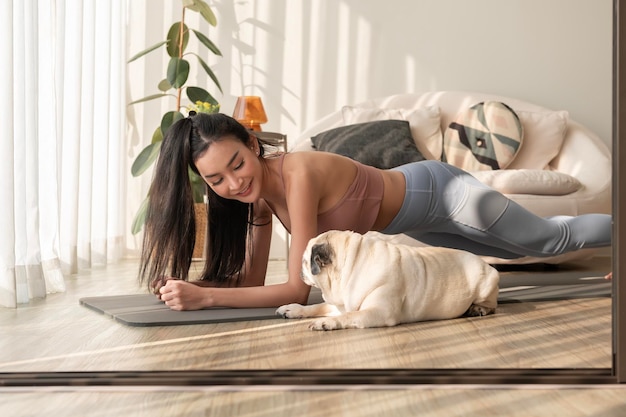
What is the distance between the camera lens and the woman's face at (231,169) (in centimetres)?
236

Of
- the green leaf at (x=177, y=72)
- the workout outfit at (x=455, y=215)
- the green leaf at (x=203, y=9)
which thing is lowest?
the workout outfit at (x=455, y=215)

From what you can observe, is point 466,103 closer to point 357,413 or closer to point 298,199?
point 298,199

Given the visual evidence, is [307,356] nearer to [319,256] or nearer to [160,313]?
[319,256]

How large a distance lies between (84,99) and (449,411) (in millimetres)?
3428

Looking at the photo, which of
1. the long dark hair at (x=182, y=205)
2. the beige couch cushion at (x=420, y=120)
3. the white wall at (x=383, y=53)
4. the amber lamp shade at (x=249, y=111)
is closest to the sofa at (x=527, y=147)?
the beige couch cushion at (x=420, y=120)

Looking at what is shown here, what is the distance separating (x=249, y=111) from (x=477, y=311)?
2614 millimetres

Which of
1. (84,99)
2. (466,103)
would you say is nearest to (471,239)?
(466,103)

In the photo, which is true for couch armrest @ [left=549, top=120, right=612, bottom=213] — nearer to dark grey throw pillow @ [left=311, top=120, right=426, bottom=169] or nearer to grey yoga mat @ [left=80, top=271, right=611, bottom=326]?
grey yoga mat @ [left=80, top=271, right=611, bottom=326]

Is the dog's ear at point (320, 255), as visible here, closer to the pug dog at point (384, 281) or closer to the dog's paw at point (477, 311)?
the pug dog at point (384, 281)

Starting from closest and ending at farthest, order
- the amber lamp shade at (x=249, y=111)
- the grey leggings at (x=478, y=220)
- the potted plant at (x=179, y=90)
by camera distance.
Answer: the grey leggings at (x=478, y=220), the amber lamp shade at (x=249, y=111), the potted plant at (x=179, y=90)

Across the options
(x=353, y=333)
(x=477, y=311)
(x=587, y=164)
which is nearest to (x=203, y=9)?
(x=587, y=164)

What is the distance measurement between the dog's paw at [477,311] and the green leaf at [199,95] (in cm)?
291

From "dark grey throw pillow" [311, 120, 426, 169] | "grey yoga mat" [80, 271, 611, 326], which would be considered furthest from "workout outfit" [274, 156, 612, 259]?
"dark grey throw pillow" [311, 120, 426, 169]

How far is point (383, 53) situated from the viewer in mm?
5270
